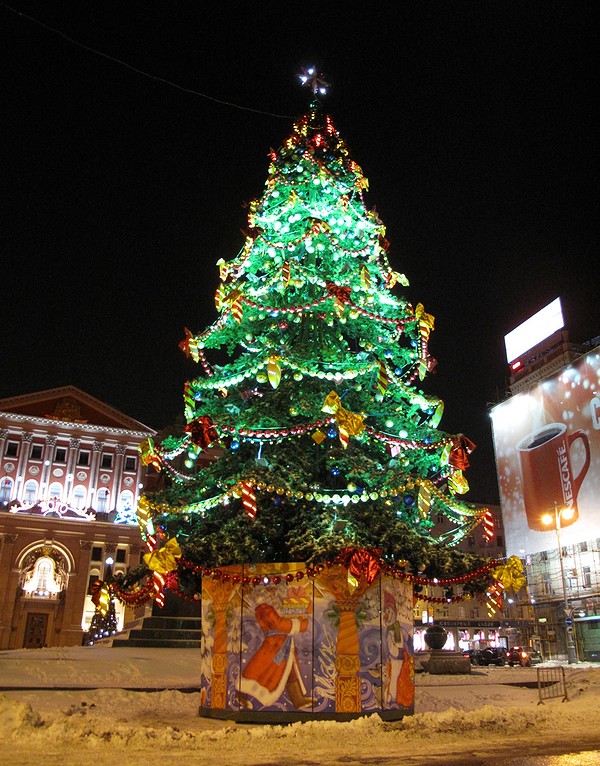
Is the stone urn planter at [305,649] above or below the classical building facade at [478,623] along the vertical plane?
below

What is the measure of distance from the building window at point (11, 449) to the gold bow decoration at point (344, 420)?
46738 millimetres

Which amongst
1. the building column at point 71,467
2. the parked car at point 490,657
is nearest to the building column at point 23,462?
the building column at point 71,467

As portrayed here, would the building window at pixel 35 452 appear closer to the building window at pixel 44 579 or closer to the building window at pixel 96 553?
the building window at pixel 44 579

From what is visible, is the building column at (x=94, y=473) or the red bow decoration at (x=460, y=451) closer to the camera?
the red bow decoration at (x=460, y=451)

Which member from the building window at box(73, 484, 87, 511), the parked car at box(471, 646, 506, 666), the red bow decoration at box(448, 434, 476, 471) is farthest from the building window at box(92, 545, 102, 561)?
the red bow decoration at box(448, 434, 476, 471)

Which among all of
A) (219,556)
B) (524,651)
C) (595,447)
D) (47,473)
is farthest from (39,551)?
(219,556)

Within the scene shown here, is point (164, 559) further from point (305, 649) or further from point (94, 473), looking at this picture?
point (94, 473)

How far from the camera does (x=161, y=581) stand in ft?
36.0

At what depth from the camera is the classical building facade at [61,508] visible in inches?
1874

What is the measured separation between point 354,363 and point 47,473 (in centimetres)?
4542

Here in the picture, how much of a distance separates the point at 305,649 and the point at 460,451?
436 centimetres

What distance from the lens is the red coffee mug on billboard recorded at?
46.7 meters

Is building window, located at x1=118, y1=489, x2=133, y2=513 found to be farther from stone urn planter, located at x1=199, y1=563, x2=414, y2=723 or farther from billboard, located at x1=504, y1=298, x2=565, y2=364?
stone urn planter, located at x1=199, y1=563, x2=414, y2=723

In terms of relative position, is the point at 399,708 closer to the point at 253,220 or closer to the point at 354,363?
the point at 354,363
